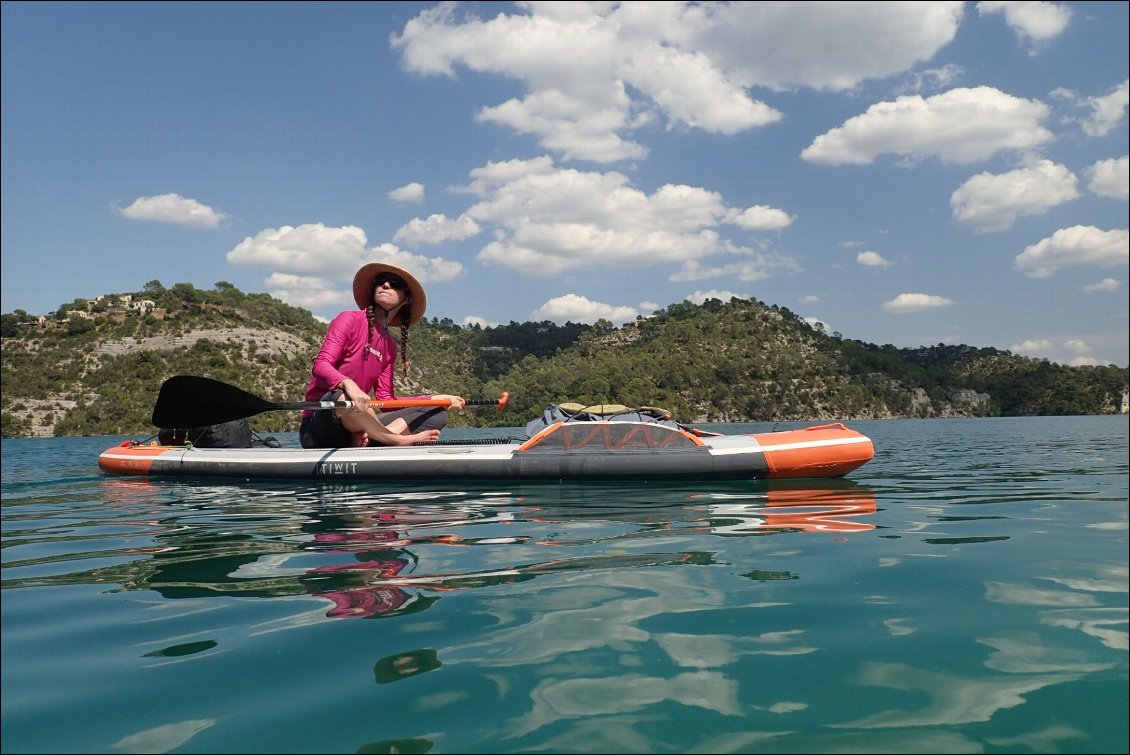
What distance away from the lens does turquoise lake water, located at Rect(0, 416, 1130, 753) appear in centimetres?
205

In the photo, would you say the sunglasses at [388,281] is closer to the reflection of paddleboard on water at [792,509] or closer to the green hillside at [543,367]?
the reflection of paddleboard on water at [792,509]

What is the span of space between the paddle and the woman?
0.35 m

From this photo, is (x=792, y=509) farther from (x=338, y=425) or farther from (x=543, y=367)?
(x=543, y=367)

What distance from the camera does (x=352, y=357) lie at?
9242 mm

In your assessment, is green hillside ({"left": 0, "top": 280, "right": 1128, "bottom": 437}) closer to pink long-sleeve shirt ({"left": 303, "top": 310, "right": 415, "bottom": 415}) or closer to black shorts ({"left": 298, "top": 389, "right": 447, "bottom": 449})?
black shorts ({"left": 298, "top": 389, "right": 447, "bottom": 449})

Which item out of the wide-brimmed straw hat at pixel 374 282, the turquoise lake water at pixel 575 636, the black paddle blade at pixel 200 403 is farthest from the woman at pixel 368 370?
the turquoise lake water at pixel 575 636

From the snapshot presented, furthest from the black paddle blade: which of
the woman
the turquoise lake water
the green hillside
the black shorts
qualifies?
the green hillside

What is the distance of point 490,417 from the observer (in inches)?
3302

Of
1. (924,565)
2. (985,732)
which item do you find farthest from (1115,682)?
(924,565)

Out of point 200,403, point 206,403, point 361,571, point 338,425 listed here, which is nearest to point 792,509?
point 361,571

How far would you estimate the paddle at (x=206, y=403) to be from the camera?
32.9 feet

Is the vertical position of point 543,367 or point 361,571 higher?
point 543,367

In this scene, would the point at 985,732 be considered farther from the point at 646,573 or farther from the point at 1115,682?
the point at 646,573

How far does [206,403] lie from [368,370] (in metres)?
2.86
